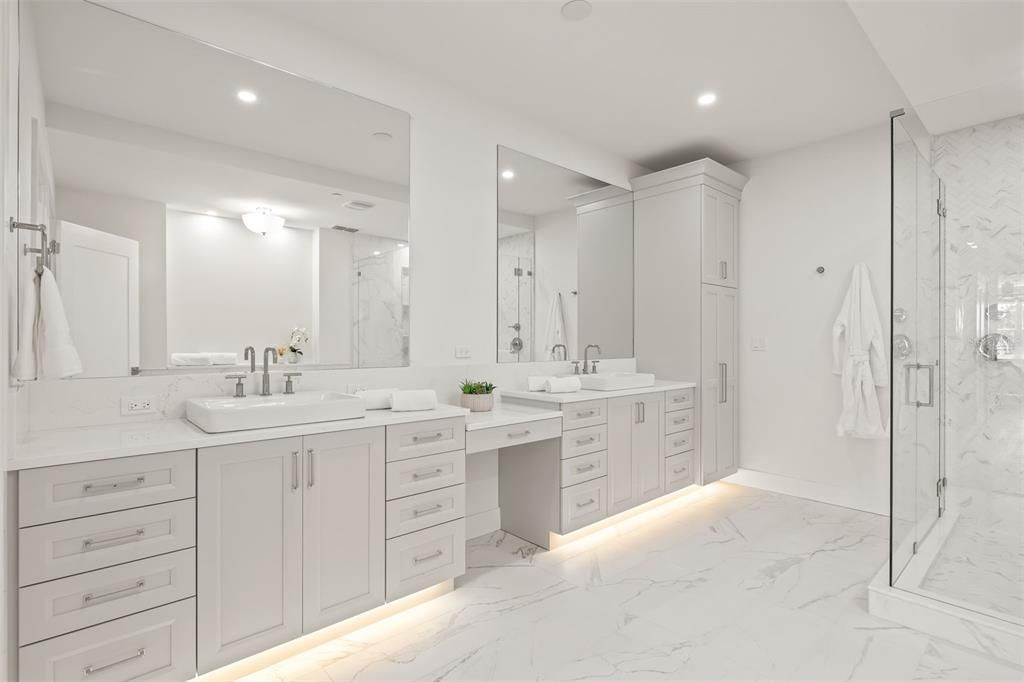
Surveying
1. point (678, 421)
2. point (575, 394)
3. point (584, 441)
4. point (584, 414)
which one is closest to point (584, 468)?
point (584, 441)

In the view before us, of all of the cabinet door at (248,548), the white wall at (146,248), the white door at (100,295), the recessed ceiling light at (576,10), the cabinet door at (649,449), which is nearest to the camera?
the cabinet door at (248,548)

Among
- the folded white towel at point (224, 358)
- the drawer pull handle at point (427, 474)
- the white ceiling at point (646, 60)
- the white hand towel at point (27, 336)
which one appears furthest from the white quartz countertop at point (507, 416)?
the white ceiling at point (646, 60)

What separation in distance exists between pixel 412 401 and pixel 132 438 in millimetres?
1023

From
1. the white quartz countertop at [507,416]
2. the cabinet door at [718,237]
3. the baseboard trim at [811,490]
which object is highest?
the cabinet door at [718,237]

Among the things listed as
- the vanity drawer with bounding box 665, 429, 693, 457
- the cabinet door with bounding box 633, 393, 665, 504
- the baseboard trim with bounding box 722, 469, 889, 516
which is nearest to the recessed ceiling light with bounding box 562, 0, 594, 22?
the cabinet door with bounding box 633, 393, 665, 504

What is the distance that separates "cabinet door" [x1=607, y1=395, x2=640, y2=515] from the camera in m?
3.06

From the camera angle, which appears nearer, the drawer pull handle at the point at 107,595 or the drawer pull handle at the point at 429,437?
the drawer pull handle at the point at 107,595

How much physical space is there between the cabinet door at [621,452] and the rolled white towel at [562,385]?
0.24m

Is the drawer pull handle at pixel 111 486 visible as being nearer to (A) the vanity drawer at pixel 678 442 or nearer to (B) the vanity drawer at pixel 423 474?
(B) the vanity drawer at pixel 423 474

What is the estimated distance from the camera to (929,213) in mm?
2537

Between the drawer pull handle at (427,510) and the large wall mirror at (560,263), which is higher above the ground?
the large wall mirror at (560,263)

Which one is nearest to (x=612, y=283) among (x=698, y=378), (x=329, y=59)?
(x=698, y=378)

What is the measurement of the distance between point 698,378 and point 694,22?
90.1 inches

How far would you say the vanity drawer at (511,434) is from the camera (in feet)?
8.00
